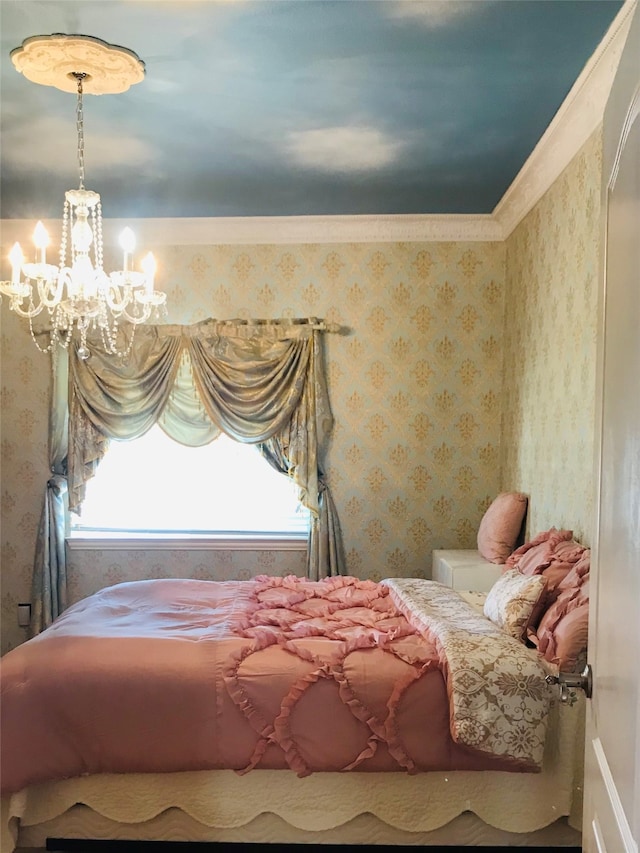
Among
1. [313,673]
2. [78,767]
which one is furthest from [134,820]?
[313,673]

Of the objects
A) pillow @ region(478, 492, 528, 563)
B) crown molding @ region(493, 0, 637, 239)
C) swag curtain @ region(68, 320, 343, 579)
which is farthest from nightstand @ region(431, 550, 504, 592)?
crown molding @ region(493, 0, 637, 239)

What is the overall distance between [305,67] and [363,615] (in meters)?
2.18

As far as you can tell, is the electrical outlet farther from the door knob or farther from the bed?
the door knob

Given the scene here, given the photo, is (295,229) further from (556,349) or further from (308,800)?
(308,800)

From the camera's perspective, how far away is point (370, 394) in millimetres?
4773

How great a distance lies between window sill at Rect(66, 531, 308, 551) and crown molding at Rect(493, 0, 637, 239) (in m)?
2.47

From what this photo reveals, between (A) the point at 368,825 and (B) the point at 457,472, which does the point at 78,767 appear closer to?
(A) the point at 368,825

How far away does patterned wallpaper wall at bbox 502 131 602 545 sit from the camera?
2.98 meters

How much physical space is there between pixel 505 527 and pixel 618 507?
9.81 feet

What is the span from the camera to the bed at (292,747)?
2.37m

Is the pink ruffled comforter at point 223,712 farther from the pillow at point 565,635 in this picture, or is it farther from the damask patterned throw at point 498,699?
the pillow at point 565,635

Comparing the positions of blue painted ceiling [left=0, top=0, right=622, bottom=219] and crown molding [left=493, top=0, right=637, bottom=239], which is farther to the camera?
crown molding [left=493, top=0, right=637, bottom=239]

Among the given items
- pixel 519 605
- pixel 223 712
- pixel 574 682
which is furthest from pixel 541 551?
pixel 574 682

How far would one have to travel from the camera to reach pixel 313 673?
8.05 ft
